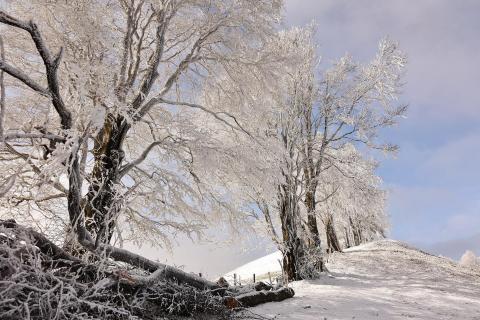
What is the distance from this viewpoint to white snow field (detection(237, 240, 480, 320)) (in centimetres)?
655

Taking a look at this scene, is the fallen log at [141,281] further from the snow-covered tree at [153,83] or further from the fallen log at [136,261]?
the snow-covered tree at [153,83]

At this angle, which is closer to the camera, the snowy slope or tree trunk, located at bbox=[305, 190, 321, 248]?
tree trunk, located at bbox=[305, 190, 321, 248]

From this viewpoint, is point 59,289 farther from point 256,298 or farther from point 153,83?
point 153,83

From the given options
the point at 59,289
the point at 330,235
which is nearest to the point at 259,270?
the point at 330,235

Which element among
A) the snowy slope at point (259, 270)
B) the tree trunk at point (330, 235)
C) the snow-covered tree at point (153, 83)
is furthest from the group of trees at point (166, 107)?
the snowy slope at point (259, 270)

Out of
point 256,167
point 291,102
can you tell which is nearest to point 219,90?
point 256,167

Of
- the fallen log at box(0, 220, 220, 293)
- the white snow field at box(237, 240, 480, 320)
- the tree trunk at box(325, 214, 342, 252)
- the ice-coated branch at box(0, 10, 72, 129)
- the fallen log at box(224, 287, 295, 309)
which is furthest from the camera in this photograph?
the tree trunk at box(325, 214, 342, 252)

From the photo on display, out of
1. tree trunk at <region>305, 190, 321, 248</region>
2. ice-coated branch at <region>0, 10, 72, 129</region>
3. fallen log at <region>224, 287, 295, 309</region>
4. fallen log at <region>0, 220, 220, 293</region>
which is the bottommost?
fallen log at <region>224, 287, 295, 309</region>

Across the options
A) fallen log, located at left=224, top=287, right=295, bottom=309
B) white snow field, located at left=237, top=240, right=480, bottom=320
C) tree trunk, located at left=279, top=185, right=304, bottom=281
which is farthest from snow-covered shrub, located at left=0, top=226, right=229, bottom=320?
tree trunk, located at left=279, top=185, right=304, bottom=281

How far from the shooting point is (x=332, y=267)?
15797 mm

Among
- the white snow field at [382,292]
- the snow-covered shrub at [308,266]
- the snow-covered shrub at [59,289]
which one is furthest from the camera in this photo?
the snow-covered shrub at [308,266]

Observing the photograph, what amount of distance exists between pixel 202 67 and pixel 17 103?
4369mm

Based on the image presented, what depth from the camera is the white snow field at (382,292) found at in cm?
655

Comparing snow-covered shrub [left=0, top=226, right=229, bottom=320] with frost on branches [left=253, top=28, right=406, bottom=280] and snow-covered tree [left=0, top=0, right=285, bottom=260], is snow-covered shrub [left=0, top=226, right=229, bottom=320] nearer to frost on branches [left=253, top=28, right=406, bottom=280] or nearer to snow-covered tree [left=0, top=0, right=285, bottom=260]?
snow-covered tree [left=0, top=0, right=285, bottom=260]
